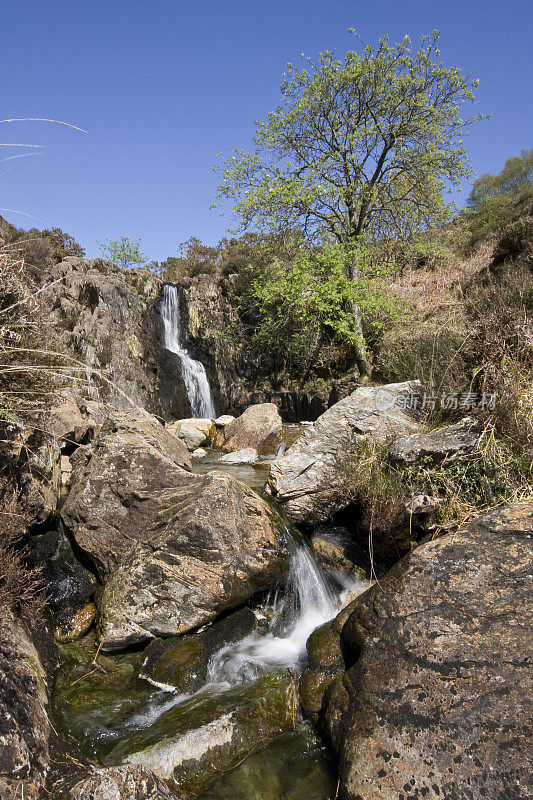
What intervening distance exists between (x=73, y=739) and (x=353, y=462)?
13.2 feet

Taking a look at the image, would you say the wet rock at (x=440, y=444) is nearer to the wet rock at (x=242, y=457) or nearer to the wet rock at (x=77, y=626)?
the wet rock at (x=77, y=626)

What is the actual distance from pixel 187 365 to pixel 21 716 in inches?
549

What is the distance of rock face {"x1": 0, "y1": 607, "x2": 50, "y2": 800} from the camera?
249 cm

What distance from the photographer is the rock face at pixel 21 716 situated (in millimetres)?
2494

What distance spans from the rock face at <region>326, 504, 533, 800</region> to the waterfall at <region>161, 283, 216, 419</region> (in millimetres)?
12499

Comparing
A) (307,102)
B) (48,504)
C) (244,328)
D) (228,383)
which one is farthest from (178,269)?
(48,504)

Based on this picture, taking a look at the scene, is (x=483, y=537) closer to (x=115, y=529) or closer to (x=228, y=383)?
(x=115, y=529)

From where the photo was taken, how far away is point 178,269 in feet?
77.5

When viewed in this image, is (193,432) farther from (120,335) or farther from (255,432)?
(120,335)

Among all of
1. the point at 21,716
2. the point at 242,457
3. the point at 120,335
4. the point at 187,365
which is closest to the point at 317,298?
the point at 242,457

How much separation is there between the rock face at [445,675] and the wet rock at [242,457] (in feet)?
21.8

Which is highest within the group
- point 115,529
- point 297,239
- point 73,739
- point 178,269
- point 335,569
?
point 178,269

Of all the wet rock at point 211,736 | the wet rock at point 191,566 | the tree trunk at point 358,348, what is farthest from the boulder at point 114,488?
the tree trunk at point 358,348

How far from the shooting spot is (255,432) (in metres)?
11.1
